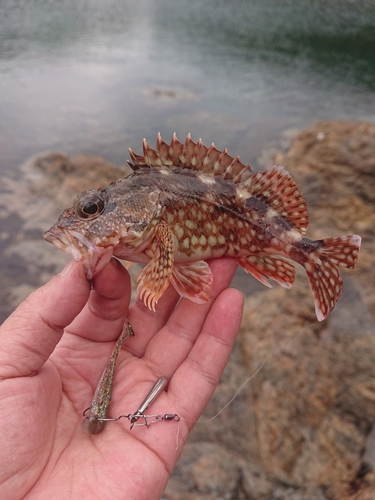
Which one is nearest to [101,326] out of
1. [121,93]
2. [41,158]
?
[41,158]

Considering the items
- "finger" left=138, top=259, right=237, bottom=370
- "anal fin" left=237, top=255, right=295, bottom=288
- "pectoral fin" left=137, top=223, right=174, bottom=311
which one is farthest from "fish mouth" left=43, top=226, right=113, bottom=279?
"anal fin" left=237, top=255, right=295, bottom=288

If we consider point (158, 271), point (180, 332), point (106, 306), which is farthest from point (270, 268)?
point (106, 306)

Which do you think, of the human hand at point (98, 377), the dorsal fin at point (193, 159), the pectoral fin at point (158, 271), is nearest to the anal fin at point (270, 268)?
the human hand at point (98, 377)

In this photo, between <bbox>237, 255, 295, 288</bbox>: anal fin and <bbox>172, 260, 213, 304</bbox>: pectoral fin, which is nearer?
<bbox>172, 260, 213, 304</bbox>: pectoral fin

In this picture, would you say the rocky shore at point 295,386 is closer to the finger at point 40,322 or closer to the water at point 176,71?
the finger at point 40,322

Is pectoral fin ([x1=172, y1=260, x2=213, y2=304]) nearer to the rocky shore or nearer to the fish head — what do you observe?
the fish head

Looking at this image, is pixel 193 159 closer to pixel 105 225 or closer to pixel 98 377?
pixel 105 225

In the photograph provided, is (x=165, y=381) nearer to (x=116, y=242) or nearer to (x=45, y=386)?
(x=45, y=386)
